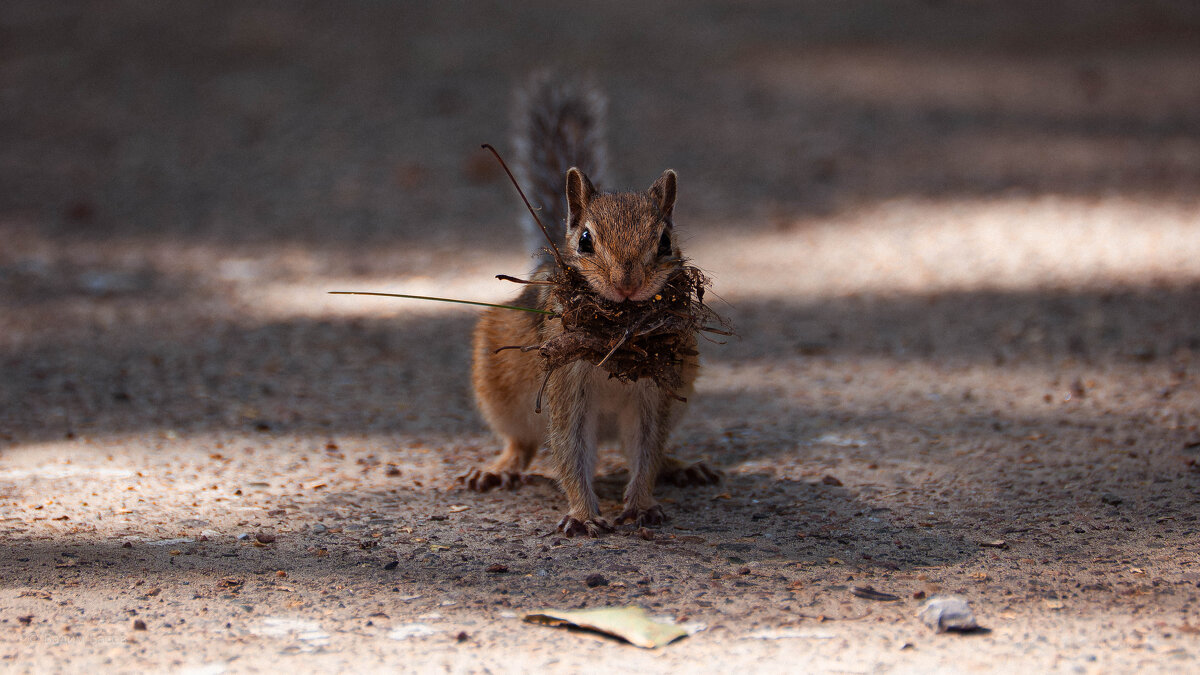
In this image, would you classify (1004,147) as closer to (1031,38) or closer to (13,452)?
(1031,38)

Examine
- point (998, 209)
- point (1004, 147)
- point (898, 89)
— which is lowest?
point (998, 209)

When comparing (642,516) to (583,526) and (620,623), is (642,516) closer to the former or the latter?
(583,526)

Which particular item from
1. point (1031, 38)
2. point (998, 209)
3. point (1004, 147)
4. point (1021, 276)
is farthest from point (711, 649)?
point (1031, 38)

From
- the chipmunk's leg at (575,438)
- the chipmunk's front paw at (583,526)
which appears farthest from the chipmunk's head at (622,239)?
the chipmunk's front paw at (583,526)

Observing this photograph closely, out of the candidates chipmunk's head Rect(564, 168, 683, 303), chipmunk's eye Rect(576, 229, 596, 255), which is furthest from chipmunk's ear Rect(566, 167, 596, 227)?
chipmunk's eye Rect(576, 229, 596, 255)

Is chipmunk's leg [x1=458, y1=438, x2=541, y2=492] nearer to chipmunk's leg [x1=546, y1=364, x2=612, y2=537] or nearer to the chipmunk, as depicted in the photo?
the chipmunk
